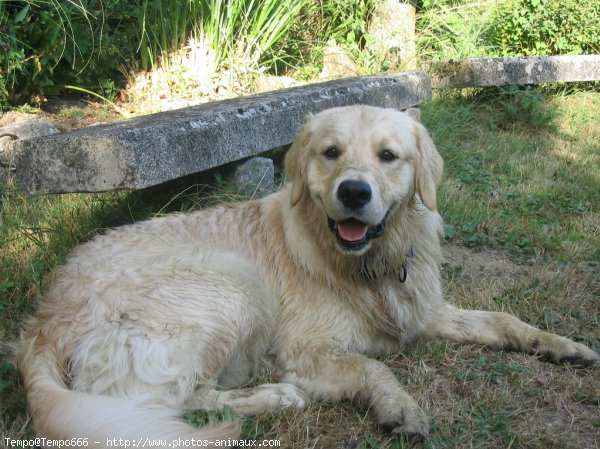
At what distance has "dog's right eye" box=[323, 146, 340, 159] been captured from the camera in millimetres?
3248

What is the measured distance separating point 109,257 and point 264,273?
84cm

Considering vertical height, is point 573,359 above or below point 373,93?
below

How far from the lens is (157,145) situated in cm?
387

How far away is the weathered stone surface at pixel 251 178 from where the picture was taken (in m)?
4.77

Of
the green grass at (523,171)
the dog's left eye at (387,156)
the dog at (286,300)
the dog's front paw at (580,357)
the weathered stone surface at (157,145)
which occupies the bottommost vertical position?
the green grass at (523,171)

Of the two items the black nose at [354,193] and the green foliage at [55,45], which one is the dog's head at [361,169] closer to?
the black nose at [354,193]

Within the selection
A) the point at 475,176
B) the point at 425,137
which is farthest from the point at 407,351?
the point at 475,176

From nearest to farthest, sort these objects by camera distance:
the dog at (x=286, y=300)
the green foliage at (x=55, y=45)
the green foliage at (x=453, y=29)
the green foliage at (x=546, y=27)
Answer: the dog at (x=286, y=300), the green foliage at (x=55, y=45), the green foliage at (x=453, y=29), the green foliage at (x=546, y=27)

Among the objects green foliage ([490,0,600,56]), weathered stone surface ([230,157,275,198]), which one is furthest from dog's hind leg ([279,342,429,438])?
green foliage ([490,0,600,56])

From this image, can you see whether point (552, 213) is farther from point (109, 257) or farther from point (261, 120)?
point (109, 257)

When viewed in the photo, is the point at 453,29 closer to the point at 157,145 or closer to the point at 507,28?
the point at 507,28

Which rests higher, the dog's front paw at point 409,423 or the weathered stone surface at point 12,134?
the weathered stone surface at point 12,134

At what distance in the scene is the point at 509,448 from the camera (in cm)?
257

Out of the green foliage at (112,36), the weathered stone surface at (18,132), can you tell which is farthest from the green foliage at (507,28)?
the weathered stone surface at (18,132)
